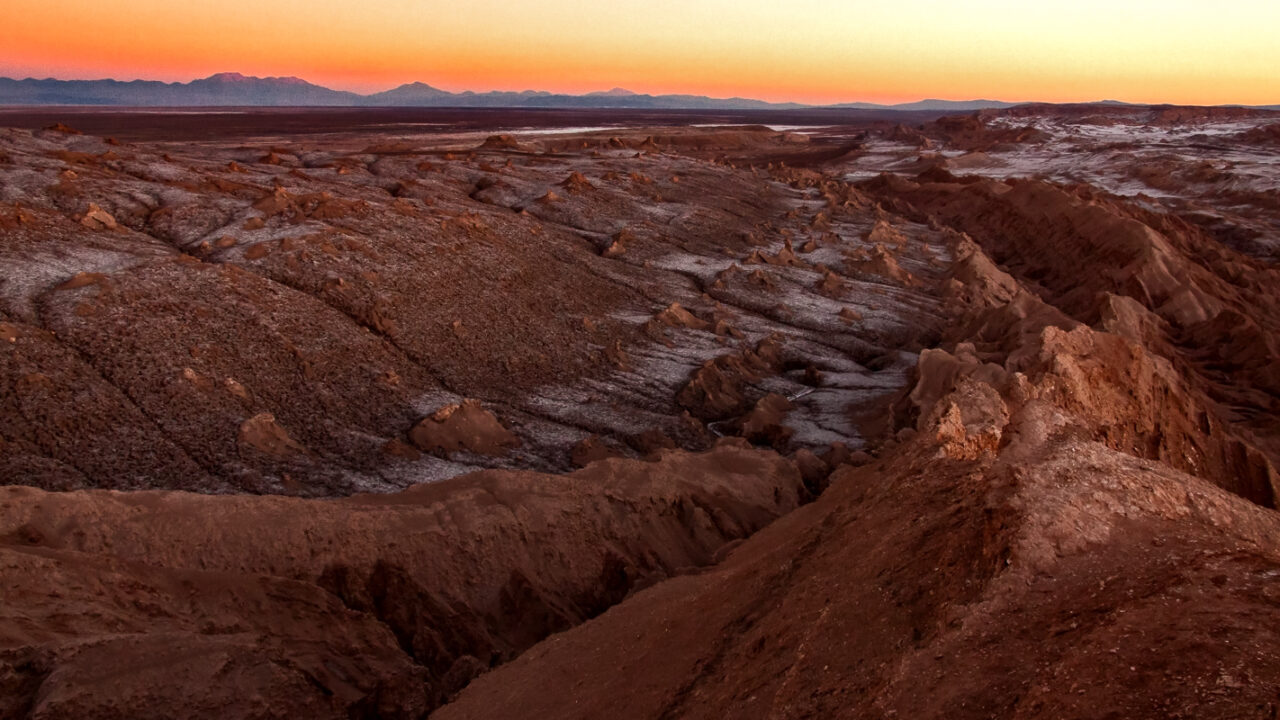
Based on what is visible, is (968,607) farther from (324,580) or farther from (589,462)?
(589,462)

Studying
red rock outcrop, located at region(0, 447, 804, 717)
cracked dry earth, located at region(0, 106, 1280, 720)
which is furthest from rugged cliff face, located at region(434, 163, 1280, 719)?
red rock outcrop, located at region(0, 447, 804, 717)

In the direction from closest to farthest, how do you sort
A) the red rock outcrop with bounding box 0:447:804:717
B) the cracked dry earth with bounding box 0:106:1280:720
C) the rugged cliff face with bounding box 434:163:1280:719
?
the rugged cliff face with bounding box 434:163:1280:719 → the cracked dry earth with bounding box 0:106:1280:720 → the red rock outcrop with bounding box 0:447:804:717

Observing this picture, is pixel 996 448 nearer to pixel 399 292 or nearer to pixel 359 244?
pixel 399 292

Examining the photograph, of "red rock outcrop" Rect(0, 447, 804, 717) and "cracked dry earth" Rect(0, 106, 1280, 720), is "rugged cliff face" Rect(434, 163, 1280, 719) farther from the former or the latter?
"red rock outcrop" Rect(0, 447, 804, 717)

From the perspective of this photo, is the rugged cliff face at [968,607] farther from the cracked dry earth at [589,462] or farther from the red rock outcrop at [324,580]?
the red rock outcrop at [324,580]

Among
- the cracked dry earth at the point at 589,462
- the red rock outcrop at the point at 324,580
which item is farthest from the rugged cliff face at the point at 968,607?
the red rock outcrop at the point at 324,580

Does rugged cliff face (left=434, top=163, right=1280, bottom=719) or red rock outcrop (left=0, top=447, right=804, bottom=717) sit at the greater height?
rugged cliff face (left=434, top=163, right=1280, bottom=719)

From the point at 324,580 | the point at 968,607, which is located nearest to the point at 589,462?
the point at 324,580

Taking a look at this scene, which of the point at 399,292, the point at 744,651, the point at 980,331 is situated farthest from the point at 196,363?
the point at 980,331
